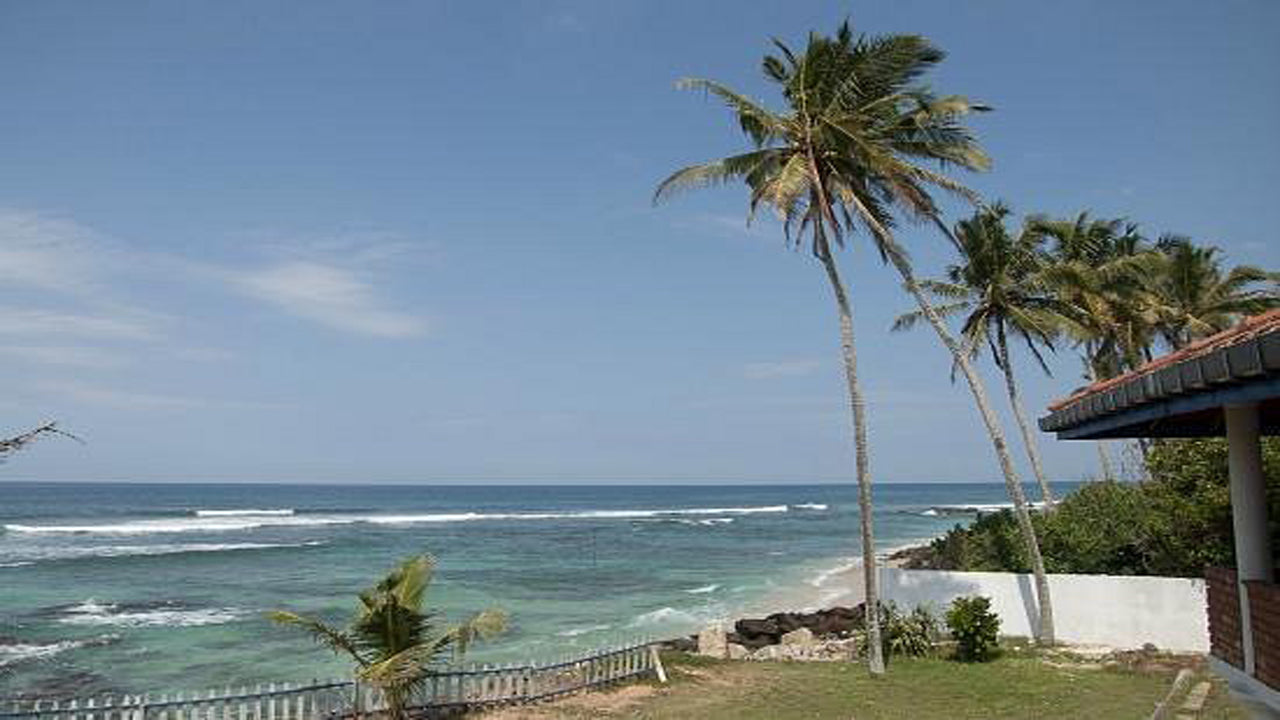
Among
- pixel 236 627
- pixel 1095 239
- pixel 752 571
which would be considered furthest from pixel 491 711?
pixel 752 571

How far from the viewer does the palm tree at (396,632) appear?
1191 centimetres

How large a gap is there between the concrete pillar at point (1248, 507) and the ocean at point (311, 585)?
18699 millimetres

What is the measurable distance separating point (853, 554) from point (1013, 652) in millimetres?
37820

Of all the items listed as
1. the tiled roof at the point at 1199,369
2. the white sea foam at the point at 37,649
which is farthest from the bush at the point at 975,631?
the white sea foam at the point at 37,649

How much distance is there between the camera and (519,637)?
2659 centimetres

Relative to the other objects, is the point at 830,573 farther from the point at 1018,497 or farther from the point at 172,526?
the point at 172,526

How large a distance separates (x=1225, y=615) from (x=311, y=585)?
3622 cm

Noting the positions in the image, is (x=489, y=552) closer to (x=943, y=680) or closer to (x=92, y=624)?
(x=92, y=624)

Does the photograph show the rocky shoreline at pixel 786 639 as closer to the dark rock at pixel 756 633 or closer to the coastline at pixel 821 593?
the dark rock at pixel 756 633

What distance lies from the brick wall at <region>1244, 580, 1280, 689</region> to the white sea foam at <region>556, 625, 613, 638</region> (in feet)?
73.2

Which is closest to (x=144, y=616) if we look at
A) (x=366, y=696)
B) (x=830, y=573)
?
(x=366, y=696)

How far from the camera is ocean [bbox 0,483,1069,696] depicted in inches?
904

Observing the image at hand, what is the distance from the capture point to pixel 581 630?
27.9m

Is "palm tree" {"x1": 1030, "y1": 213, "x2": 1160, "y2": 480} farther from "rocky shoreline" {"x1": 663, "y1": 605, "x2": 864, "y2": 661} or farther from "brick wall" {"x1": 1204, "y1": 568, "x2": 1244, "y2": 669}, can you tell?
"brick wall" {"x1": 1204, "y1": 568, "x2": 1244, "y2": 669}
